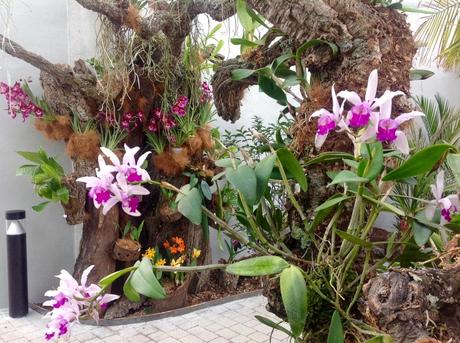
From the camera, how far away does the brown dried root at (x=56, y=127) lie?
7.55ft

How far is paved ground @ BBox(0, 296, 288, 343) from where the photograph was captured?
208 centimetres

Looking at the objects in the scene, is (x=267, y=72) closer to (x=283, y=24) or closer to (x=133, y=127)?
(x=283, y=24)

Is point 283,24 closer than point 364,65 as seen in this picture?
No

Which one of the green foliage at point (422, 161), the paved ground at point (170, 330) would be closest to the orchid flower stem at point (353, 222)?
the green foliage at point (422, 161)

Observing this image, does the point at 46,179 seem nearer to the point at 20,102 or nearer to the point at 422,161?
the point at 20,102

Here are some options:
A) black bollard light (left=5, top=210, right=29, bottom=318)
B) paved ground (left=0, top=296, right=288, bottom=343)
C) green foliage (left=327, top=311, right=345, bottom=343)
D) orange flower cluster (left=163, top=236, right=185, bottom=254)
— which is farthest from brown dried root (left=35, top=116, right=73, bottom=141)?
green foliage (left=327, top=311, right=345, bottom=343)

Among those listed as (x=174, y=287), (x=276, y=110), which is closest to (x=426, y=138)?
(x=276, y=110)

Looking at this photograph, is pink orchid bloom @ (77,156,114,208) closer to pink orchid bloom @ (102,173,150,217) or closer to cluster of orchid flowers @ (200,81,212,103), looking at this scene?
pink orchid bloom @ (102,173,150,217)

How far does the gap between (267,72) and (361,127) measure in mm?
418

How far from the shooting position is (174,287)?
8.39 ft

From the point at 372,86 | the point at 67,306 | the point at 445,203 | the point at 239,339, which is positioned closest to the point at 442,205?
the point at 445,203

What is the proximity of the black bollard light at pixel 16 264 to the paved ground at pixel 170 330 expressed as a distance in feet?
0.26

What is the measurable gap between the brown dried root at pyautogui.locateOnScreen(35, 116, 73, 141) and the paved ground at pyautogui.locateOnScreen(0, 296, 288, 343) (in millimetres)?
1135

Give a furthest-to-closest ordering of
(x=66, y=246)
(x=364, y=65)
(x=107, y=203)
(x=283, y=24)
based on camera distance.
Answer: (x=66, y=246) < (x=283, y=24) < (x=364, y=65) < (x=107, y=203)
